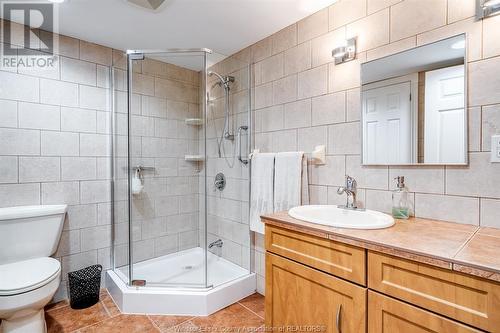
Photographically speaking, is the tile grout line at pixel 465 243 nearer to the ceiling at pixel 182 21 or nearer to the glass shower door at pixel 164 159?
the ceiling at pixel 182 21

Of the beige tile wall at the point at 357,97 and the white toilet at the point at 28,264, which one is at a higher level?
the beige tile wall at the point at 357,97

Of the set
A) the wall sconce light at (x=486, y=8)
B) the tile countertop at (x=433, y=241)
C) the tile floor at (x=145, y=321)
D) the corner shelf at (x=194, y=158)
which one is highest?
the wall sconce light at (x=486, y=8)

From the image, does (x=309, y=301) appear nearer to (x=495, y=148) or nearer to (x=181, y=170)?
(x=495, y=148)

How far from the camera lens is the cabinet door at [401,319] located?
2.74ft

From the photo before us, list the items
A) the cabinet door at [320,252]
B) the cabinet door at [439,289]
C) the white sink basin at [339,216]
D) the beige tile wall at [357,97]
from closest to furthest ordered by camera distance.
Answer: the cabinet door at [439,289]
the cabinet door at [320,252]
the beige tile wall at [357,97]
the white sink basin at [339,216]

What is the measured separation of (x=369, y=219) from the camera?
1.40m

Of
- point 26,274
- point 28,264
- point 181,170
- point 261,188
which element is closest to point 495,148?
point 261,188

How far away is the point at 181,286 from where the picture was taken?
2018mm

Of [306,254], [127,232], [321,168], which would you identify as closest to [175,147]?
[127,232]

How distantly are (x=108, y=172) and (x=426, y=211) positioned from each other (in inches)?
97.2

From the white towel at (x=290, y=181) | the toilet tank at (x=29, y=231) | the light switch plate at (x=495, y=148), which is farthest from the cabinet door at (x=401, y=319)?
the toilet tank at (x=29, y=231)

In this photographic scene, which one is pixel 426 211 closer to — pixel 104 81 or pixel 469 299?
pixel 469 299

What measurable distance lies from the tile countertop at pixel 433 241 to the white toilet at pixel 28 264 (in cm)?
149

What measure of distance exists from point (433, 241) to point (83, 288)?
2395mm
